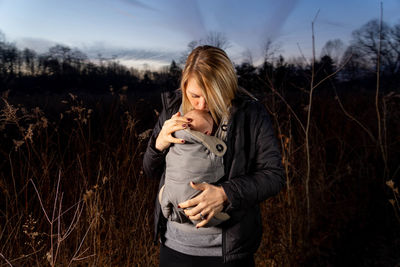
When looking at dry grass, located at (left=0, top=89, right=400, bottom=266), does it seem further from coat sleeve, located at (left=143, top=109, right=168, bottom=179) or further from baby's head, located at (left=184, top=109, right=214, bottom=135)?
baby's head, located at (left=184, top=109, right=214, bottom=135)

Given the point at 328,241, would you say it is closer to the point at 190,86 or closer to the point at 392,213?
the point at 392,213

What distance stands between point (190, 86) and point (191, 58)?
0.39 feet

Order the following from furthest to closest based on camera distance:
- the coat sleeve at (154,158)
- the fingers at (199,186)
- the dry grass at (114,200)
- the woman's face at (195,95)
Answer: the dry grass at (114,200) < the coat sleeve at (154,158) < the woman's face at (195,95) < the fingers at (199,186)

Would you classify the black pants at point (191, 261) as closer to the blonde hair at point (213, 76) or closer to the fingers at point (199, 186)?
the fingers at point (199, 186)

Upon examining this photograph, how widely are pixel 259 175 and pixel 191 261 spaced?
1.47 ft

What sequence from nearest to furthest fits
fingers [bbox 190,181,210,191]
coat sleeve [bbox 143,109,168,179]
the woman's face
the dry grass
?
fingers [bbox 190,181,210,191]
the woman's face
coat sleeve [bbox 143,109,168,179]
the dry grass

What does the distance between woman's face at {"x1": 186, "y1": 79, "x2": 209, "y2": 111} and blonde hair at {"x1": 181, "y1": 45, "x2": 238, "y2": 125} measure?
0.02 meters

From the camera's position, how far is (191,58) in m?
1.19

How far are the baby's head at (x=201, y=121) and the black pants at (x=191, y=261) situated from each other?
1.68 ft

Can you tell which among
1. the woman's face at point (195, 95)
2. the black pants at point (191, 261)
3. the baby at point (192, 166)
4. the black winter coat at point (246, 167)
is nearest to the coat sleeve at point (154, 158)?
the black winter coat at point (246, 167)

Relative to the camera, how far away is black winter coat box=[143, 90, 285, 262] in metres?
1.15

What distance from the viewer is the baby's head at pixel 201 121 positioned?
114cm

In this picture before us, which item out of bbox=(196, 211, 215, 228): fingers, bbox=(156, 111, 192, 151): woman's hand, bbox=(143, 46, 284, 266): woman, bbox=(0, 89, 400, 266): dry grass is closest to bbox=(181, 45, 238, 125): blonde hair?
bbox=(143, 46, 284, 266): woman

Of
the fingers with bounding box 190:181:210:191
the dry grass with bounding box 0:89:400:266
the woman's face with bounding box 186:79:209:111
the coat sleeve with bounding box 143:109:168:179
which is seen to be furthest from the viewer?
the dry grass with bounding box 0:89:400:266
